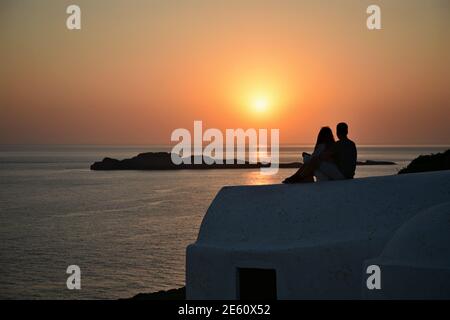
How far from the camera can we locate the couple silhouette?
10.8m

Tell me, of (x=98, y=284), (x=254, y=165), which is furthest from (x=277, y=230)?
(x=254, y=165)

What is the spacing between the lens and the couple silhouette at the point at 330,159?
1083 cm

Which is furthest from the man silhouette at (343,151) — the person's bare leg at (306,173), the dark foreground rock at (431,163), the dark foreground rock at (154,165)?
the dark foreground rock at (154,165)

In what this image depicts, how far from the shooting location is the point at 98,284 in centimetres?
3384

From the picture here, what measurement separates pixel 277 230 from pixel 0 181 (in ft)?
353

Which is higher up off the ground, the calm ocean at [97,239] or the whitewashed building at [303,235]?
the whitewashed building at [303,235]

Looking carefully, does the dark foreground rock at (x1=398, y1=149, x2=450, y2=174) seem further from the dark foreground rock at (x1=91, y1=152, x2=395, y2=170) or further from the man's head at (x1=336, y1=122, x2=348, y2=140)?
the dark foreground rock at (x1=91, y1=152, x2=395, y2=170)

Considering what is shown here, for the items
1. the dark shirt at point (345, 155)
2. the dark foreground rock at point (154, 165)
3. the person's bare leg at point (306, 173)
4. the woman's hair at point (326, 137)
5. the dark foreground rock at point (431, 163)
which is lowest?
the dark foreground rock at point (154, 165)

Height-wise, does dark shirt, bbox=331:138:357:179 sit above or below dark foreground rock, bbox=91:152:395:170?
above

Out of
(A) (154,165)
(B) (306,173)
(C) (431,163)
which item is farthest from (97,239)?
(A) (154,165)

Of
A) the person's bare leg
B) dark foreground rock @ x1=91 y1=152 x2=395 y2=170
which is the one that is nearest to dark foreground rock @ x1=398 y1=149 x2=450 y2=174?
the person's bare leg

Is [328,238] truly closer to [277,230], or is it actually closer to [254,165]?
[277,230]

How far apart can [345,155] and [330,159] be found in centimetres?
26

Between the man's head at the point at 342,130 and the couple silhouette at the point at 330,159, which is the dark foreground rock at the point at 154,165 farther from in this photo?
the man's head at the point at 342,130
